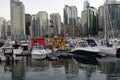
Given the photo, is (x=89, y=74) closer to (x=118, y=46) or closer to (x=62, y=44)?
(x=118, y=46)

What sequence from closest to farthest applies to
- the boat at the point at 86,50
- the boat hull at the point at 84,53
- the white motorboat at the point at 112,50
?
1. the boat at the point at 86,50
2. the boat hull at the point at 84,53
3. the white motorboat at the point at 112,50

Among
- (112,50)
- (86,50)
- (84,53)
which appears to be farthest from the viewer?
(112,50)

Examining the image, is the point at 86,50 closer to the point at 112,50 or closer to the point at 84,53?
the point at 84,53

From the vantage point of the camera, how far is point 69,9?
171 metres

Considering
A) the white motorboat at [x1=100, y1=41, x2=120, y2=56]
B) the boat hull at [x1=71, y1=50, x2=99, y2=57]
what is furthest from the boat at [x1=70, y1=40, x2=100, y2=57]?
the white motorboat at [x1=100, y1=41, x2=120, y2=56]

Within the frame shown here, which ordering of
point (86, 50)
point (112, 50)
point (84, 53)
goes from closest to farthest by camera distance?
point (86, 50)
point (84, 53)
point (112, 50)

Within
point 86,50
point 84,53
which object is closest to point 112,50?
point 84,53

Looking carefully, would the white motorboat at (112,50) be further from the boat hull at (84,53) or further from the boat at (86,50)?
the boat hull at (84,53)

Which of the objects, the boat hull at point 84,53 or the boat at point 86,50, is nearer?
the boat at point 86,50

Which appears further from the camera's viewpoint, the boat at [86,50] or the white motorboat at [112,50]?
the white motorboat at [112,50]

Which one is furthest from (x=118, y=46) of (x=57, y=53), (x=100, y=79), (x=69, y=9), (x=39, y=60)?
(x=69, y=9)

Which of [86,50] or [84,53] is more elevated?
[86,50]

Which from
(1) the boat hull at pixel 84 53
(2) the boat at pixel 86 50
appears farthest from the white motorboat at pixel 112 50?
(1) the boat hull at pixel 84 53

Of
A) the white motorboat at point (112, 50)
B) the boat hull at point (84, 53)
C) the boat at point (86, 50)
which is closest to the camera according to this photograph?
the boat at point (86, 50)
